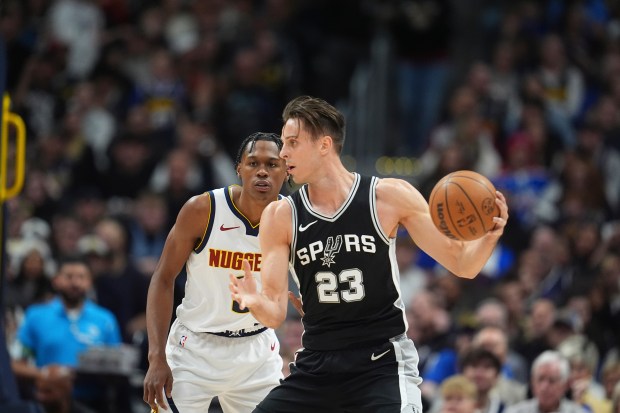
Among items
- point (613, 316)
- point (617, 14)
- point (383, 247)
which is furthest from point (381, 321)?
point (617, 14)

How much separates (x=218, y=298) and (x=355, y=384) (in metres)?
1.43

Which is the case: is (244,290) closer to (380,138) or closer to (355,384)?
(355,384)

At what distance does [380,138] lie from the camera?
1538 cm

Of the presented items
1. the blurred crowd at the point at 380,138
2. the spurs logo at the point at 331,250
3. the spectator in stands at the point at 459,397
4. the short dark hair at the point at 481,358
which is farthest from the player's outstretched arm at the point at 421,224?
the blurred crowd at the point at 380,138

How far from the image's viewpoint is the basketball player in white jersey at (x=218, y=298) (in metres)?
6.78

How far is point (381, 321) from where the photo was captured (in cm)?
586

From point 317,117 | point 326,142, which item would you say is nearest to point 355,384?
point 326,142

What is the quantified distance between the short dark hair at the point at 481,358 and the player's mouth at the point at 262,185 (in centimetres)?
335

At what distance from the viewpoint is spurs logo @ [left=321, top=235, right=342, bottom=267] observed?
5.81m

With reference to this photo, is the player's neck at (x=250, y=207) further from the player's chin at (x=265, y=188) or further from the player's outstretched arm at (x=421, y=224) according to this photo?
the player's outstretched arm at (x=421, y=224)

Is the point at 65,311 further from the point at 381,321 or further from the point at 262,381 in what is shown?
the point at 381,321

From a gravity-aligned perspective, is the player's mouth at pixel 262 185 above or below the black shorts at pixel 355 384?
above

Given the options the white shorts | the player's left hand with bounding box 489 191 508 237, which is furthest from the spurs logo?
the white shorts

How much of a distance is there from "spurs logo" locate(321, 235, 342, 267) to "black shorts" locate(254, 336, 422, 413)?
470 millimetres
